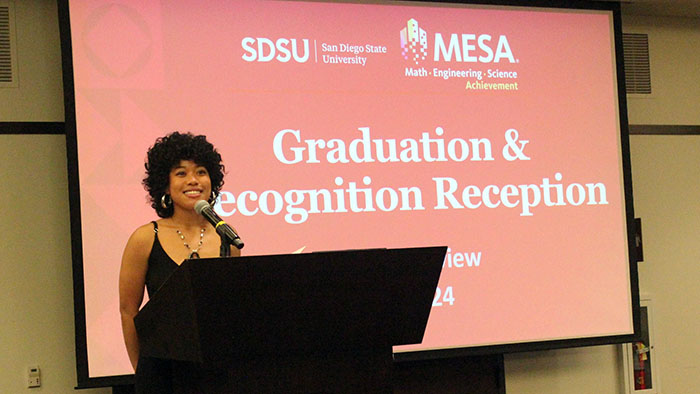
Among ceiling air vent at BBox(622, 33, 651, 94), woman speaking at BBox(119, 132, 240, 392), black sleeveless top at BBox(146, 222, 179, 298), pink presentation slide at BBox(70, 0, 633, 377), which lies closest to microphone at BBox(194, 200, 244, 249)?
woman speaking at BBox(119, 132, 240, 392)

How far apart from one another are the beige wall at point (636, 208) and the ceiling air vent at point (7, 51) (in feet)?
0.12

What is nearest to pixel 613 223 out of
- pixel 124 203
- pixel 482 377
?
pixel 482 377

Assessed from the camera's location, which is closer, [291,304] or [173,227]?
[291,304]

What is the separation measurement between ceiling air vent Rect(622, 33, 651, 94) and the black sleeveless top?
3.88 meters

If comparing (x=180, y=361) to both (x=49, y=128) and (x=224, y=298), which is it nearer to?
(x=224, y=298)

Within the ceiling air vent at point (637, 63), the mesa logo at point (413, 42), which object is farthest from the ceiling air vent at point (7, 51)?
the ceiling air vent at point (637, 63)

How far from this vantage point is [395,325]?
195 centimetres

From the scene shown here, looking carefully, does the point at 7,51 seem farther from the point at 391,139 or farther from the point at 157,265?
the point at 157,265

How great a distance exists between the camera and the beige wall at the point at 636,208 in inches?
163

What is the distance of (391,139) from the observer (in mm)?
4547

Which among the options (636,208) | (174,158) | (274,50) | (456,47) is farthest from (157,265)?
(636,208)

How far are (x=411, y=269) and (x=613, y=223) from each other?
332cm

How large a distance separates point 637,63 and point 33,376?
13.1 ft

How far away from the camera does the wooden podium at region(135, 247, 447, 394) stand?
175 cm
